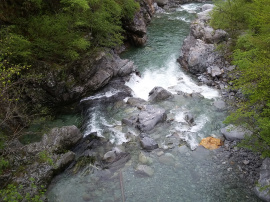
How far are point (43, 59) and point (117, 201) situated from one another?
10686 millimetres

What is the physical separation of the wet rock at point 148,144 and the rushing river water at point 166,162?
1.00 feet

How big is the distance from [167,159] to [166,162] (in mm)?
224

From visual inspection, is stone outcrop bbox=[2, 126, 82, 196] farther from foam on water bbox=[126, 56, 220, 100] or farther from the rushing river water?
foam on water bbox=[126, 56, 220, 100]

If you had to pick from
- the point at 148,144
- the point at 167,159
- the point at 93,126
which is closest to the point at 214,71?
the point at 148,144

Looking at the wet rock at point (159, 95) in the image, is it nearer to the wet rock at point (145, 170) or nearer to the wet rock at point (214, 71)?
the wet rock at point (214, 71)

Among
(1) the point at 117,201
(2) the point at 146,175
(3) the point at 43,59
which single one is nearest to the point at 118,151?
(2) the point at 146,175

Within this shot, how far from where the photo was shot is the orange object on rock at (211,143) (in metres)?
12.8

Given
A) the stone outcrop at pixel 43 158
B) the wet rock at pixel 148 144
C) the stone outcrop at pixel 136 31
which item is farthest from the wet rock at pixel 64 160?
the stone outcrop at pixel 136 31

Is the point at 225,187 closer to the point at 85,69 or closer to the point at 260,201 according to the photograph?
the point at 260,201

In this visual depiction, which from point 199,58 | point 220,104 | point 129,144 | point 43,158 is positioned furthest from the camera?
point 199,58

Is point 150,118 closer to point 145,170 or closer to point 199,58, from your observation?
point 145,170

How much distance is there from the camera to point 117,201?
403 inches

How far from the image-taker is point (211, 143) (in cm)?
1295

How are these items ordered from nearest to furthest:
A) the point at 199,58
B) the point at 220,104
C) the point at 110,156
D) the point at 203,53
A: 1. the point at 110,156
2. the point at 220,104
3. the point at 199,58
4. the point at 203,53
